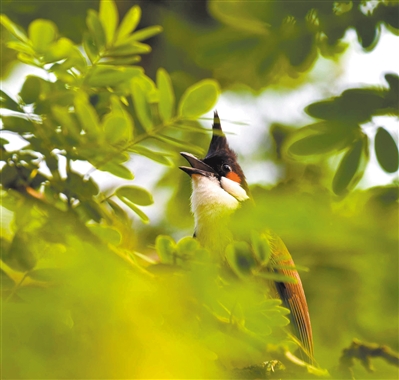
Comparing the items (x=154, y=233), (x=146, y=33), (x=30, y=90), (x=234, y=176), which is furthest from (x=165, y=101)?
(x=234, y=176)

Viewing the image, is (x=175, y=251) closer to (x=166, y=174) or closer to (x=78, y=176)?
(x=78, y=176)

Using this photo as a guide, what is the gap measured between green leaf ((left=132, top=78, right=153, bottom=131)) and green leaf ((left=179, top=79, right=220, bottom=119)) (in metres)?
0.07

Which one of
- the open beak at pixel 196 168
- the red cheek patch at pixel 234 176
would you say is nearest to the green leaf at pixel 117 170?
the open beak at pixel 196 168

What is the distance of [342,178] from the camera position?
48.4 inches

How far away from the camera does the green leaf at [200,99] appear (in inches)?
41.3

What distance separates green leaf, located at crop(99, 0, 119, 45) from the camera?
1.12 metres

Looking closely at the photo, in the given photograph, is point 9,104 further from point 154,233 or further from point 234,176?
point 234,176

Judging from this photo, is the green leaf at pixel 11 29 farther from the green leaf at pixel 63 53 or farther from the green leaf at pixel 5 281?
the green leaf at pixel 5 281

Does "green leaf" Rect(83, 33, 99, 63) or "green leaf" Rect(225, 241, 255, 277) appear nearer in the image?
"green leaf" Rect(225, 241, 255, 277)

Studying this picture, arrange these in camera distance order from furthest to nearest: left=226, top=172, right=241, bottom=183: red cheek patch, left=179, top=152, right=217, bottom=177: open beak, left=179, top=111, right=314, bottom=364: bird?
left=226, top=172, right=241, bottom=183: red cheek patch
left=179, top=152, right=217, bottom=177: open beak
left=179, top=111, right=314, bottom=364: bird

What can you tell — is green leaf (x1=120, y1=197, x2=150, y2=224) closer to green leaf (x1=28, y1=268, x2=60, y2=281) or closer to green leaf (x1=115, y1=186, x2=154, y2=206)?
green leaf (x1=115, y1=186, x2=154, y2=206)

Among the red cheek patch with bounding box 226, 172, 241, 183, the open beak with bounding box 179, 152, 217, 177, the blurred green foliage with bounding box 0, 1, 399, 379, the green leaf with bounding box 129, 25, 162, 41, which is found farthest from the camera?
the red cheek patch with bounding box 226, 172, 241, 183

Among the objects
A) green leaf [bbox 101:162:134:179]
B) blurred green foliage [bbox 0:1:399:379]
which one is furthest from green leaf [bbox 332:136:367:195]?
green leaf [bbox 101:162:134:179]

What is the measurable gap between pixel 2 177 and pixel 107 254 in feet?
1.31
